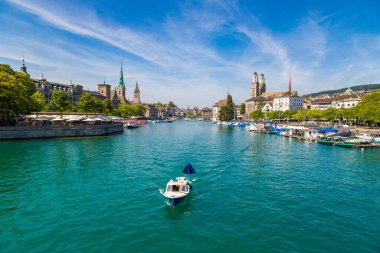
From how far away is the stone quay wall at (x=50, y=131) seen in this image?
70.6 m

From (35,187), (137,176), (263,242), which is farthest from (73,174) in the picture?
(263,242)

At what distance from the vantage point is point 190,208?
24.8 metres

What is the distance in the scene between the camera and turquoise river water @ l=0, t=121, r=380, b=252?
18.7 metres

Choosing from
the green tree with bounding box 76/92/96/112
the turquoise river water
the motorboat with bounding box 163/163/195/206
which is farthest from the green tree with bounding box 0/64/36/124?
the motorboat with bounding box 163/163/195/206

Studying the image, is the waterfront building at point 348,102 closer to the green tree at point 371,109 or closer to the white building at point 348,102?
the white building at point 348,102

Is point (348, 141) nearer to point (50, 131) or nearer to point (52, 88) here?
point (50, 131)

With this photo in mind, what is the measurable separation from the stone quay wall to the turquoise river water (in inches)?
1254

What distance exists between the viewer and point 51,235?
63.8 feet

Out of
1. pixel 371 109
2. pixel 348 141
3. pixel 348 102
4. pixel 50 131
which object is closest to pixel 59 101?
pixel 50 131

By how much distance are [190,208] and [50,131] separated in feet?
229

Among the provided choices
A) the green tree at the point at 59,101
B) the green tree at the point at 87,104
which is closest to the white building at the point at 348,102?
the green tree at the point at 87,104

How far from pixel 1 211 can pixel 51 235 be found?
316 inches

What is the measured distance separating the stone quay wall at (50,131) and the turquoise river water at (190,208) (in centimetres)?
3185

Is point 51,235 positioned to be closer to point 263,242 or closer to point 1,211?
point 1,211
